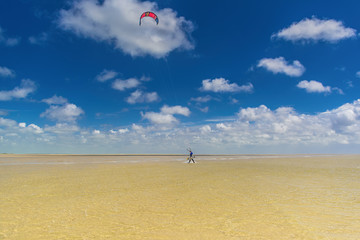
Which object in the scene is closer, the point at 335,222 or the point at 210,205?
the point at 335,222

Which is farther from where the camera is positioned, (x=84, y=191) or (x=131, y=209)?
(x=84, y=191)

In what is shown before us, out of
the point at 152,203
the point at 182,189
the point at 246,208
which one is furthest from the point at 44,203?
the point at 246,208

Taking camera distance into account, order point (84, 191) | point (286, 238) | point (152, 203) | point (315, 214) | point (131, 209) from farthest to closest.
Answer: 1. point (84, 191)
2. point (152, 203)
3. point (131, 209)
4. point (315, 214)
5. point (286, 238)

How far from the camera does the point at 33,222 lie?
8.45m

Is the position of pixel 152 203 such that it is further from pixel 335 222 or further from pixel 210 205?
pixel 335 222

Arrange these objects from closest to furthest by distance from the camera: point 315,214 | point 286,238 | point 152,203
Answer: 1. point 286,238
2. point 315,214
3. point 152,203

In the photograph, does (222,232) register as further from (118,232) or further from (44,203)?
(44,203)

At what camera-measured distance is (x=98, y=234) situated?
7312 mm

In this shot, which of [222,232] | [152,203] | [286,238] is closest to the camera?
[286,238]

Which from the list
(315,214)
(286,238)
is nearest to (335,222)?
(315,214)

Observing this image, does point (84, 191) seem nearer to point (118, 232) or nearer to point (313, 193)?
point (118, 232)

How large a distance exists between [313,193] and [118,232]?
38.4ft

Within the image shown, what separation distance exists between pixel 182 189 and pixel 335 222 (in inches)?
347

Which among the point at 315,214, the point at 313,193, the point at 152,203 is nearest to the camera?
the point at 315,214
